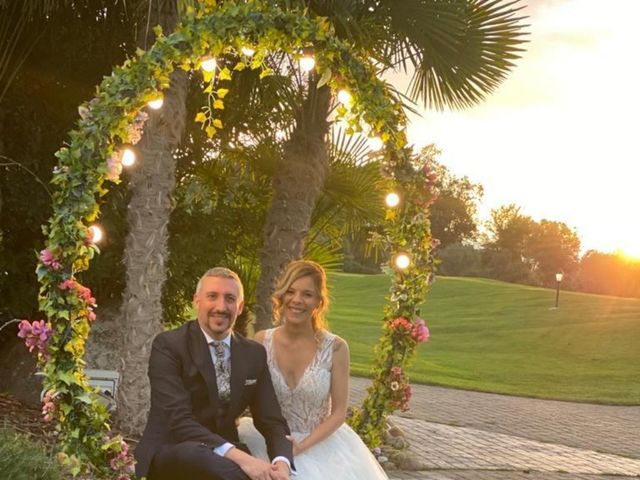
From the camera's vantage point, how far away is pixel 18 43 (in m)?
9.98

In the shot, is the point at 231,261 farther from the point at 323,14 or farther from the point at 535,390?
the point at 535,390

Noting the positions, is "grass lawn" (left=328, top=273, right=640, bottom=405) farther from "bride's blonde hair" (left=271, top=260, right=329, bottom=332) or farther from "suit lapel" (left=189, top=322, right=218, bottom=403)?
"suit lapel" (left=189, top=322, right=218, bottom=403)

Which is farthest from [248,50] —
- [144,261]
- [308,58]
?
[144,261]

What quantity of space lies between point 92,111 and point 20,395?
19.0ft

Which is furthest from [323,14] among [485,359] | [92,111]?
[485,359]

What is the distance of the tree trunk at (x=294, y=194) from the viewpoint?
10.1 m

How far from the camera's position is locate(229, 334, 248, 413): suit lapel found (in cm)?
434

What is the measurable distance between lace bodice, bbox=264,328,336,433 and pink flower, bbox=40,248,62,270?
4.43 feet

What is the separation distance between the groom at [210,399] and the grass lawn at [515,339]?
1034 cm

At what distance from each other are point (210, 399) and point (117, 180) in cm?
183

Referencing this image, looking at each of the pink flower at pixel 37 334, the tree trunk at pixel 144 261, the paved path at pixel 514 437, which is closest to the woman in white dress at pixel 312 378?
the pink flower at pixel 37 334

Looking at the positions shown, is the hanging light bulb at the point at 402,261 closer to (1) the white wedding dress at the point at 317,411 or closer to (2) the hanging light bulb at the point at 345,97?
(2) the hanging light bulb at the point at 345,97

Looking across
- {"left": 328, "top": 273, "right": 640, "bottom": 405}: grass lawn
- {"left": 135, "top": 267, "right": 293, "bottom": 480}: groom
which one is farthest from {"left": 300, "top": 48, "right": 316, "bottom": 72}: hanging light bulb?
{"left": 328, "top": 273, "right": 640, "bottom": 405}: grass lawn

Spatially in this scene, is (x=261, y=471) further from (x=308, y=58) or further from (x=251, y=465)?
(x=308, y=58)
